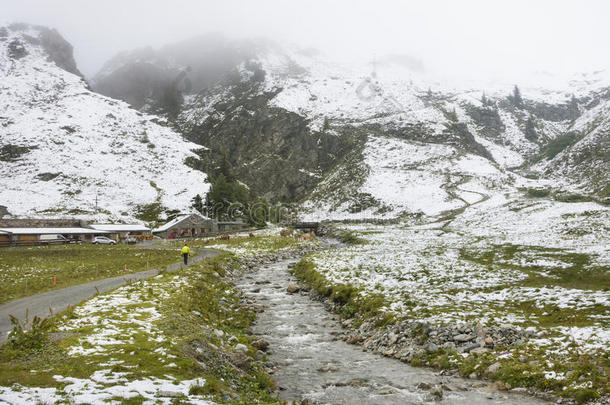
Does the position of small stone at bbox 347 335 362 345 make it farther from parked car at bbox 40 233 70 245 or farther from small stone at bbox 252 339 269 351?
parked car at bbox 40 233 70 245

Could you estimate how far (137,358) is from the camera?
472 inches

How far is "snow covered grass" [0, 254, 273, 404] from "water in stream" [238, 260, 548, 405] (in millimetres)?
1602

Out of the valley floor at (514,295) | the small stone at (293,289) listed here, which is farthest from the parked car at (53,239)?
the small stone at (293,289)

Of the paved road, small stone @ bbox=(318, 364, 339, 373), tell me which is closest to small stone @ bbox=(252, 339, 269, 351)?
small stone @ bbox=(318, 364, 339, 373)

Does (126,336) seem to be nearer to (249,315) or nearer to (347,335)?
(249,315)

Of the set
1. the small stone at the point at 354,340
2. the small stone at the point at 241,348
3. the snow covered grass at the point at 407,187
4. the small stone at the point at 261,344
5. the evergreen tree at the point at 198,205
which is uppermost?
the snow covered grass at the point at 407,187

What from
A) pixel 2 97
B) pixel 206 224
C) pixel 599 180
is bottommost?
pixel 206 224

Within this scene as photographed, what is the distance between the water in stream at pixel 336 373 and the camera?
41.7 feet

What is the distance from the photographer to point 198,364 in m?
12.3

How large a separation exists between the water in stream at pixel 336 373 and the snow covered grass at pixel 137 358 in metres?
1.60

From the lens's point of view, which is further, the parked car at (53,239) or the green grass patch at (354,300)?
the parked car at (53,239)

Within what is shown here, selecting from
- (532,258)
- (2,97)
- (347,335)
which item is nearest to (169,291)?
(347,335)

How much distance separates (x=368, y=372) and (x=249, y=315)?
1079cm

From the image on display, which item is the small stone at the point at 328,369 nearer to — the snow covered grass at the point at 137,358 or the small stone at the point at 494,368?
the snow covered grass at the point at 137,358
